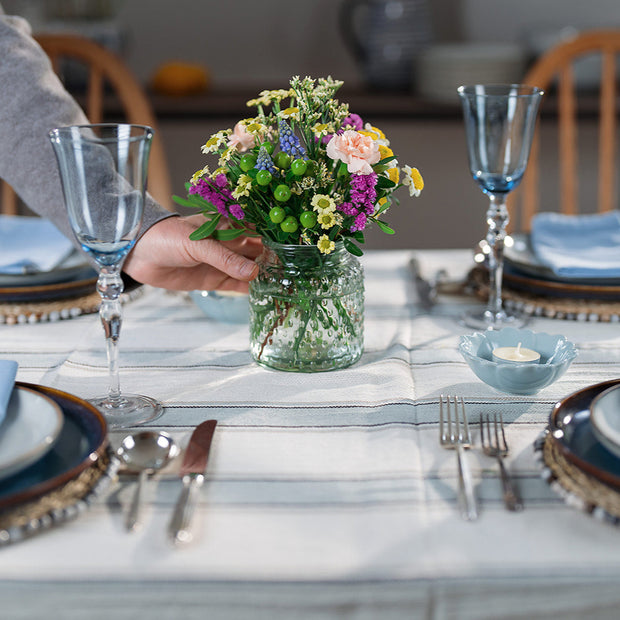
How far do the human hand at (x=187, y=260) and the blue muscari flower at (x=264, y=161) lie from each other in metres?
0.12

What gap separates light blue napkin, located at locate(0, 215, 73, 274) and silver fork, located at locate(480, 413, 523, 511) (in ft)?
2.21

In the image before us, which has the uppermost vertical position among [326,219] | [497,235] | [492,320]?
[326,219]

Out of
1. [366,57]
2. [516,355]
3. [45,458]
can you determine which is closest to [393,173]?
[516,355]

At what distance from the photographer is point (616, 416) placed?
24.3 inches

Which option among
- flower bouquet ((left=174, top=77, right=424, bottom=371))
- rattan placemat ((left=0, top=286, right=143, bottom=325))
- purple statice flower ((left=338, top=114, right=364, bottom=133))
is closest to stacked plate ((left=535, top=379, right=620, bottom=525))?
flower bouquet ((left=174, top=77, right=424, bottom=371))

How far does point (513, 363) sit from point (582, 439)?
170 millimetres

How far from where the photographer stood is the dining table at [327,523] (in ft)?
1.62

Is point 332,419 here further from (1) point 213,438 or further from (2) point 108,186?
(2) point 108,186

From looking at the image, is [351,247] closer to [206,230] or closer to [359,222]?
[359,222]

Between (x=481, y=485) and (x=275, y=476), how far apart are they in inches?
6.3

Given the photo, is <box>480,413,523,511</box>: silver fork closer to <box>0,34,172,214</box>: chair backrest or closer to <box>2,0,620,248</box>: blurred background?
<box>0,34,172,214</box>: chair backrest

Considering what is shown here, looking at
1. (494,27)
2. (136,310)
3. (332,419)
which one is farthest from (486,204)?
(332,419)

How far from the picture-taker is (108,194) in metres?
0.66

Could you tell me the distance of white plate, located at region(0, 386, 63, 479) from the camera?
21.8 inches
